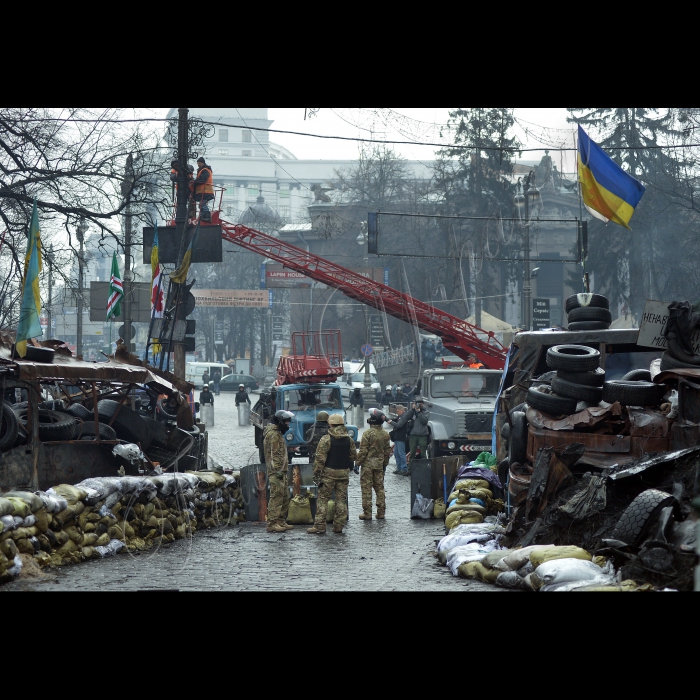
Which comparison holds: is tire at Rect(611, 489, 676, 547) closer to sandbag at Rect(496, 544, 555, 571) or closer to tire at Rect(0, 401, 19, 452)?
sandbag at Rect(496, 544, 555, 571)

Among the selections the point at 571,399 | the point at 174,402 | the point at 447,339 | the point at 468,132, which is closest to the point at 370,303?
the point at 447,339

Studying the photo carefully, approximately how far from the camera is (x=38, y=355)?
42.2 ft

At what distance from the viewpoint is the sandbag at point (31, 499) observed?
1009 centimetres

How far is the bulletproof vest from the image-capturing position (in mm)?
14469

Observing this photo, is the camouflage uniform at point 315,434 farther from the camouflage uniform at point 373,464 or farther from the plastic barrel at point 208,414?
the plastic barrel at point 208,414

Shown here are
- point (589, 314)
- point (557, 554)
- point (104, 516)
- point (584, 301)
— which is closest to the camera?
point (557, 554)

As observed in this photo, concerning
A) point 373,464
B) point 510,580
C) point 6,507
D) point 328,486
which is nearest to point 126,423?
point 328,486

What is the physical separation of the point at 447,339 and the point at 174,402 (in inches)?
580

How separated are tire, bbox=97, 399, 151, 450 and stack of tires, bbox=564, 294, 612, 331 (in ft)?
21.6

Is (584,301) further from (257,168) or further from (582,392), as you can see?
(257,168)

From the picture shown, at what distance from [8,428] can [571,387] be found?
6508 mm

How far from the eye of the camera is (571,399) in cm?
1158

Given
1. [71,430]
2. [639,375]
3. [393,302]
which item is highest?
[393,302]
